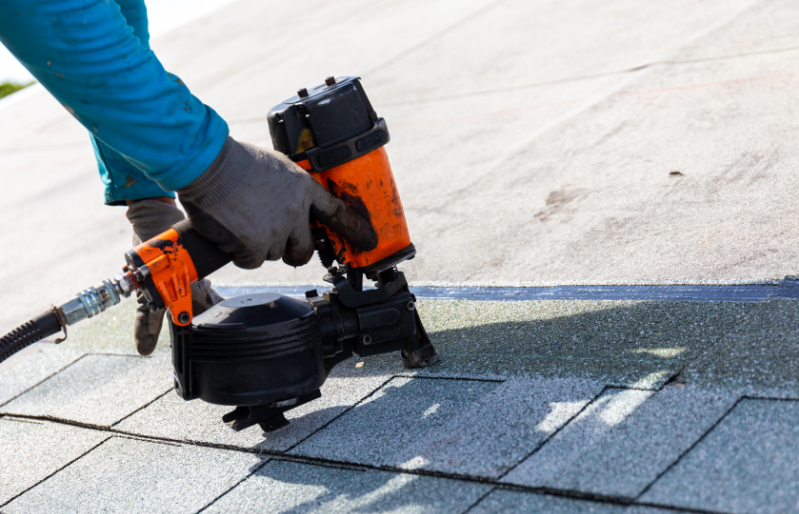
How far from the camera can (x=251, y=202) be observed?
6.79 feet

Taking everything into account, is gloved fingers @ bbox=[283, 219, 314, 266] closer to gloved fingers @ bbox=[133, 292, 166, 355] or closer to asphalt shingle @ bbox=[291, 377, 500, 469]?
asphalt shingle @ bbox=[291, 377, 500, 469]

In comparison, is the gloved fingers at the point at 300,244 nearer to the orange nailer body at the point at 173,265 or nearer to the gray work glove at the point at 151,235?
the orange nailer body at the point at 173,265

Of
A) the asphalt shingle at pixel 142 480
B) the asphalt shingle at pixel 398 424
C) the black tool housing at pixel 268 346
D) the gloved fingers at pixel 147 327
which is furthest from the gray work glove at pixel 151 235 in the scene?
the asphalt shingle at pixel 398 424

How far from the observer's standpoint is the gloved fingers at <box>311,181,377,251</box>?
219 centimetres

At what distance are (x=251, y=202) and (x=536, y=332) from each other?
109 centimetres

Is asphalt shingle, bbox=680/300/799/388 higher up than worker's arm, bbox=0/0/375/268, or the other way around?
worker's arm, bbox=0/0/375/268

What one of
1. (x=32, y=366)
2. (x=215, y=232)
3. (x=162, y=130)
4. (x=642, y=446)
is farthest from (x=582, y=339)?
(x=32, y=366)

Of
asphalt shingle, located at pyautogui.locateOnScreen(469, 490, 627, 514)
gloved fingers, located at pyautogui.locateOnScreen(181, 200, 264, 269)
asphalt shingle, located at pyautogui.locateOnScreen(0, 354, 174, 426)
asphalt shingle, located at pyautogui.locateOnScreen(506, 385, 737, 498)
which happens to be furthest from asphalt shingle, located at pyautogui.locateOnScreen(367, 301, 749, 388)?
asphalt shingle, located at pyautogui.locateOnScreen(0, 354, 174, 426)

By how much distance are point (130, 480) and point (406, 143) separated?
3520 millimetres

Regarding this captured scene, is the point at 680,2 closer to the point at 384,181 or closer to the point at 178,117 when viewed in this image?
the point at 384,181

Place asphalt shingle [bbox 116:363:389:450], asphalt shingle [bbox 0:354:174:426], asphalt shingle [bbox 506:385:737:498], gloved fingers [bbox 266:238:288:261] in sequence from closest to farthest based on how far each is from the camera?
asphalt shingle [bbox 506:385:737:498]
gloved fingers [bbox 266:238:288:261]
asphalt shingle [bbox 116:363:389:450]
asphalt shingle [bbox 0:354:174:426]

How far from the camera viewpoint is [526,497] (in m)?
1.76

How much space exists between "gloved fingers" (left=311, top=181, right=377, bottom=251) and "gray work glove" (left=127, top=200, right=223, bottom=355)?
0.84 m

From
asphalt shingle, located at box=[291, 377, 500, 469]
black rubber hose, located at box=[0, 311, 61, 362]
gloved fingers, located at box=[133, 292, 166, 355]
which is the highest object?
black rubber hose, located at box=[0, 311, 61, 362]
